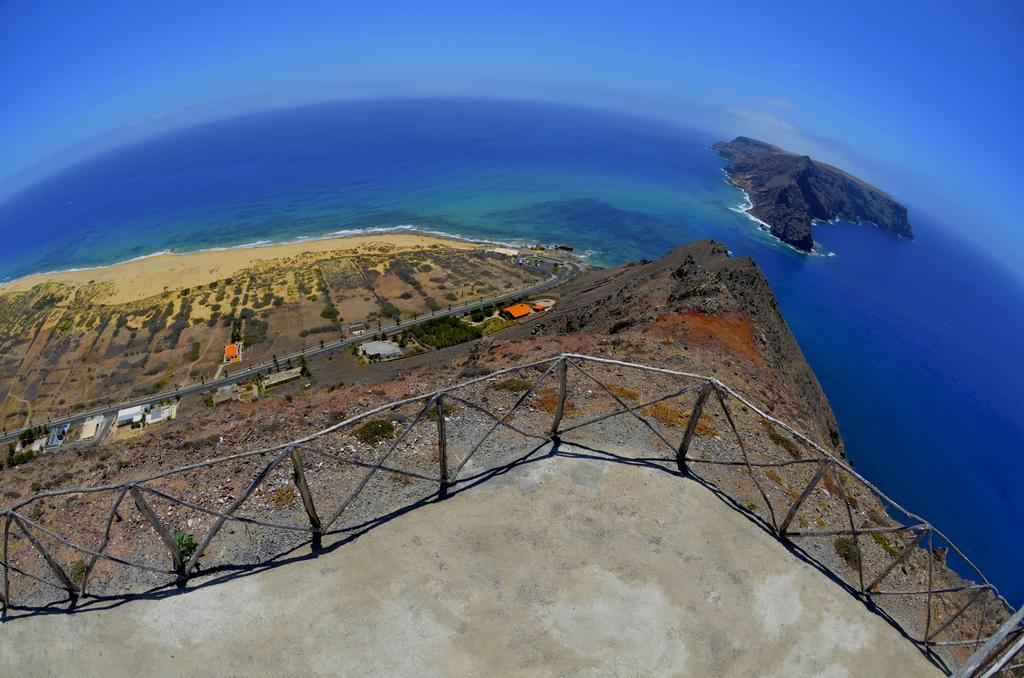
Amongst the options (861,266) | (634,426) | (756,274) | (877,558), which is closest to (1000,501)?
(756,274)

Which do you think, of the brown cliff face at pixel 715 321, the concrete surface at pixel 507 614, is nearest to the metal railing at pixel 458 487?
the concrete surface at pixel 507 614

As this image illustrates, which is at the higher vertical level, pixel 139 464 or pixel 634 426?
pixel 634 426

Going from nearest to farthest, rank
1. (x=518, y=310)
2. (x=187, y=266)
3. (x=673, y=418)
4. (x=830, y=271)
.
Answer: (x=673, y=418)
(x=518, y=310)
(x=187, y=266)
(x=830, y=271)

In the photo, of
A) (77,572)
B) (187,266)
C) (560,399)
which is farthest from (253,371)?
(560,399)

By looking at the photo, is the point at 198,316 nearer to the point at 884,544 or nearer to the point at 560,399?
the point at 560,399

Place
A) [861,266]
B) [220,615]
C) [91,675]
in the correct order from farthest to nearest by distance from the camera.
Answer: [861,266] → [220,615] → [91,675]

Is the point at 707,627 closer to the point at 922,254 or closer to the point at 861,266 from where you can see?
the point at 861,266

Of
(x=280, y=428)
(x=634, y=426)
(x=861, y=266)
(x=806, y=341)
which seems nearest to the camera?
(x=634, y=426)

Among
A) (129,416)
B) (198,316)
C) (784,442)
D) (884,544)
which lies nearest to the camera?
(884,544)
